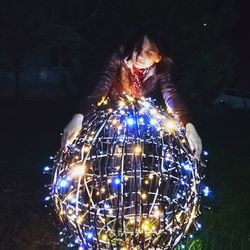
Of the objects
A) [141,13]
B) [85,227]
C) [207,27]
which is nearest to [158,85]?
[85,227]

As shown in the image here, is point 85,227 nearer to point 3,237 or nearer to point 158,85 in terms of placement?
point 158,85

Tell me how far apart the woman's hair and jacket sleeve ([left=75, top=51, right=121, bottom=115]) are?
2.7 inches

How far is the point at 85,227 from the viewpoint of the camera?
109 inches

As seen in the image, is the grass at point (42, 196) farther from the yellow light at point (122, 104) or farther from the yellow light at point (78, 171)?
the yellow light at point (122, 104)

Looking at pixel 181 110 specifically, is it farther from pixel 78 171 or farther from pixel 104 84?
pixel 78 171

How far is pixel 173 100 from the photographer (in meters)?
3.13

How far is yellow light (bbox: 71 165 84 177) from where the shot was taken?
2652 millimetres

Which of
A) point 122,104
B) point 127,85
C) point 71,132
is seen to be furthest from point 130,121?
point 127,85

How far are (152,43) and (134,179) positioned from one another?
80 centimetres

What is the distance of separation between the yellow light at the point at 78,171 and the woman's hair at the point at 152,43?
75cm

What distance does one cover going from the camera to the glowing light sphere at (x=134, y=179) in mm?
2732

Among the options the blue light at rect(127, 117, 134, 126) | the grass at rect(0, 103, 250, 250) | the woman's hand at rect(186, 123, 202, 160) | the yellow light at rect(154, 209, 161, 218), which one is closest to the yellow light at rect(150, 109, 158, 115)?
the blue light at rect(127, 117, 134, 126)

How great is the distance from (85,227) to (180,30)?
6.05m

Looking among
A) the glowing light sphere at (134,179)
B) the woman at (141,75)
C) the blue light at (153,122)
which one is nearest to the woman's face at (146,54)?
the woman at (141,75)
